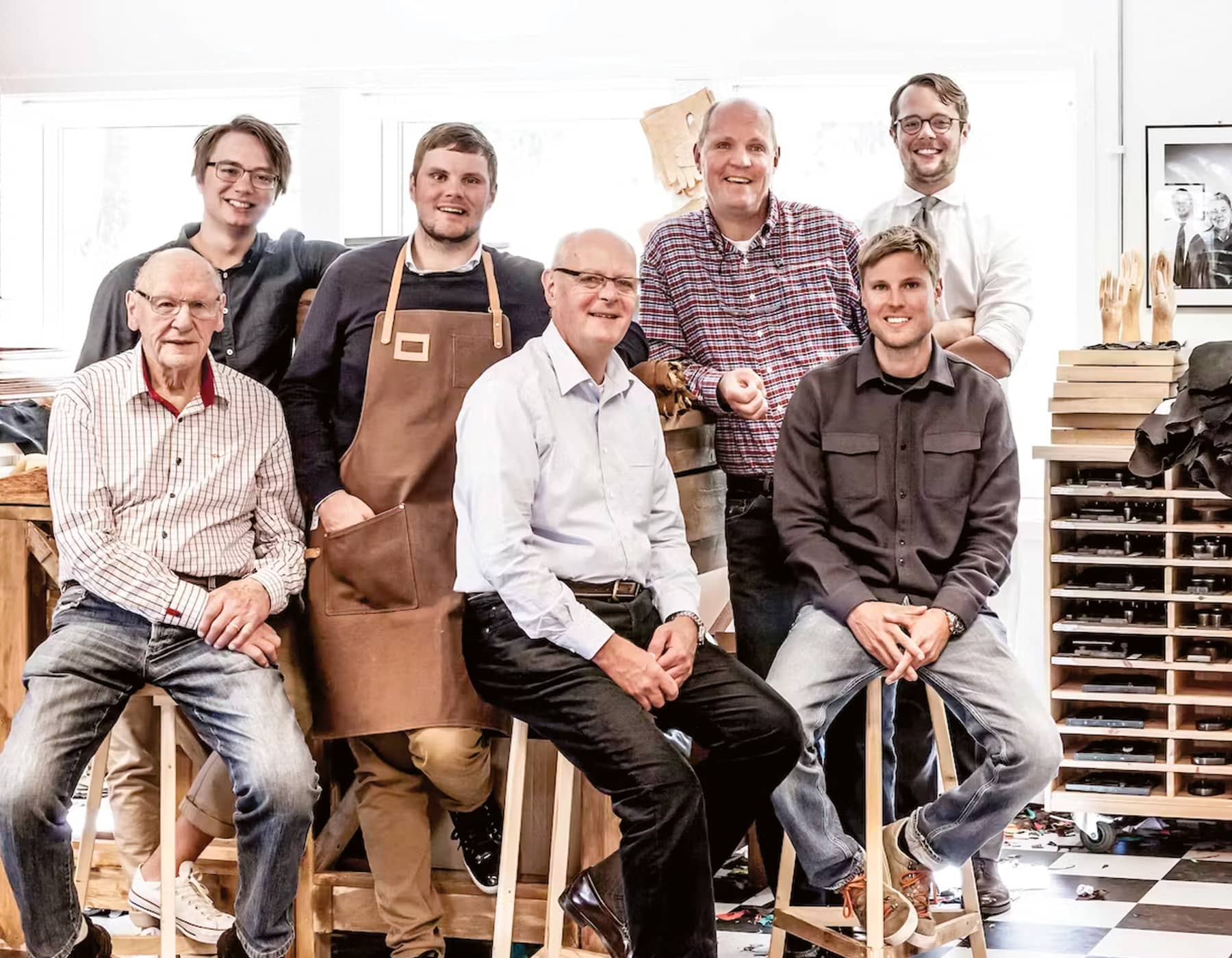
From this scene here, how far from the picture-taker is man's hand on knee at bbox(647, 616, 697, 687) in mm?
2842

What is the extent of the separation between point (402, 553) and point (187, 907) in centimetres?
85

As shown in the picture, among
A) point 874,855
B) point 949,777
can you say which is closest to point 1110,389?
point 949,777

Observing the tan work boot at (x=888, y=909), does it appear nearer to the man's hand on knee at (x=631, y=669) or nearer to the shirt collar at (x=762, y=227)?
the man's hand on knee at (x=631, y=669)

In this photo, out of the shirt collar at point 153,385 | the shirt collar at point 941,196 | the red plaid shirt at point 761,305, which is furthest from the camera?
the shirt collar at point 941,196

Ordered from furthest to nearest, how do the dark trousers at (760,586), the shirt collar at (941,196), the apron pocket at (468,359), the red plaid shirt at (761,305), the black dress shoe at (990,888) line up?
the shirt collar at (941,196) < the black dress shoe at (990,888) < the red plaid shirt at (761,305) < the dark trousers at (760,586) < the apron pocket at (468,359)

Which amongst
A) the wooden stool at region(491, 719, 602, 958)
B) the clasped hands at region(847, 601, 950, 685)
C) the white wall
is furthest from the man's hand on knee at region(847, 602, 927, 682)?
the white wall

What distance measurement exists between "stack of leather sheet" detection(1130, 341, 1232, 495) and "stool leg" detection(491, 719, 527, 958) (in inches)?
77.5

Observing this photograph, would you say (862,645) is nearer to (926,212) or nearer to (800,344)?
(800,344)

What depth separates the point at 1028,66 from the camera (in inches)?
203

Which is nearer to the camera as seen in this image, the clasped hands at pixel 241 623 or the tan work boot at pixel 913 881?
the clasped hands at pixel 241 623

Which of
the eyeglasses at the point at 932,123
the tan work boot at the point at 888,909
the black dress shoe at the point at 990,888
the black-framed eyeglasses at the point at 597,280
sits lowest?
the black dress shoe at the point at 990,888

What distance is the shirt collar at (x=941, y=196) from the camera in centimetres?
391

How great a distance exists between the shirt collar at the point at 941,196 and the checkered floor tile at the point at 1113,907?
1.77 metres

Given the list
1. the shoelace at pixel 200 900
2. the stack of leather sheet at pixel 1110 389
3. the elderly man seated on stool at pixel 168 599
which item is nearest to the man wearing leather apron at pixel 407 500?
the elderly man seated on stool at pixel 168 599
